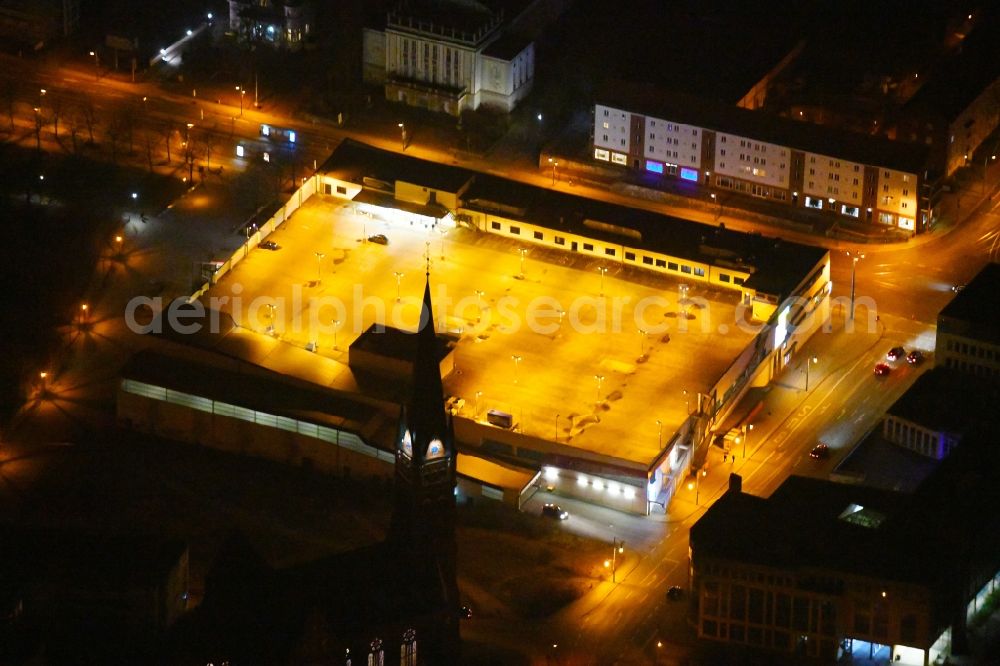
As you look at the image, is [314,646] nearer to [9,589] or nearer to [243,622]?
[243,622]

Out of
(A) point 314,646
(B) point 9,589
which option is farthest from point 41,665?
(A) point 314,646

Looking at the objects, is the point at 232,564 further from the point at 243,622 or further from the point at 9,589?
the point at 9,589

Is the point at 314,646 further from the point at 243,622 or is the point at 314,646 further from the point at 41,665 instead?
the point at 41,665

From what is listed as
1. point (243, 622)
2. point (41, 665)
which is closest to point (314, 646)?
point (243, 622)

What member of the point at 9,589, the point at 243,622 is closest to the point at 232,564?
the point at 243,622
